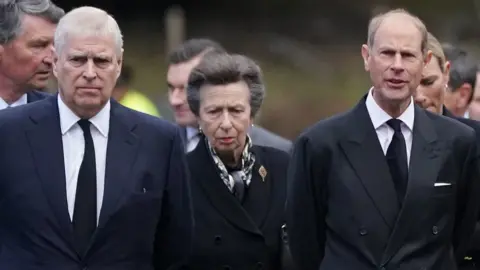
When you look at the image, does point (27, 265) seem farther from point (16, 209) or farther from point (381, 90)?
point (381, 90)

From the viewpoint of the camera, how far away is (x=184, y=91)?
7.79 meters

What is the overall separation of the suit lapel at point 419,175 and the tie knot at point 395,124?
0.07m

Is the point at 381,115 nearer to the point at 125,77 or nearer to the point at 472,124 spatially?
the point at 472,124

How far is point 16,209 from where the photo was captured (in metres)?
5.77

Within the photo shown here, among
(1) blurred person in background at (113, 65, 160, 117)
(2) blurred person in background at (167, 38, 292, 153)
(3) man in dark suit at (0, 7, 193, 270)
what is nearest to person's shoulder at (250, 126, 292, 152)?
(2) blurred person in background at (167, 38, 292, 153)

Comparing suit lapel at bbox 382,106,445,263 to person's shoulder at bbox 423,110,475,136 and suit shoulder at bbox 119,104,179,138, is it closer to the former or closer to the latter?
person's shoulder at bbox 423,110,475,136

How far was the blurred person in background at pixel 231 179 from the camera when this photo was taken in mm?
6832

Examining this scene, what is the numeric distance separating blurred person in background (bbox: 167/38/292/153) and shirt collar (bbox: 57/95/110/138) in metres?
1.55

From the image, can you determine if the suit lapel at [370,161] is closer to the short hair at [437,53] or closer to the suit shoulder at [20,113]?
the short hair at [437,53]

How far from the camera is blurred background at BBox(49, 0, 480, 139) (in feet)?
40.9

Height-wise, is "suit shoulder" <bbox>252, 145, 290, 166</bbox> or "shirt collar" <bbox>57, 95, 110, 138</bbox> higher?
"shirt collar" <bbox>57, 95, 110, 138</bbox>

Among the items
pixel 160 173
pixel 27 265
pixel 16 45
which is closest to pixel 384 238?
pixel 160 173

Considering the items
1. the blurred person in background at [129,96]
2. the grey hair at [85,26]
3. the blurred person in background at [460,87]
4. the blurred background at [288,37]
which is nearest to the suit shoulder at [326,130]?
the grey hair at [85,26]

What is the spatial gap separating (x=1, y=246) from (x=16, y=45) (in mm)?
1431
